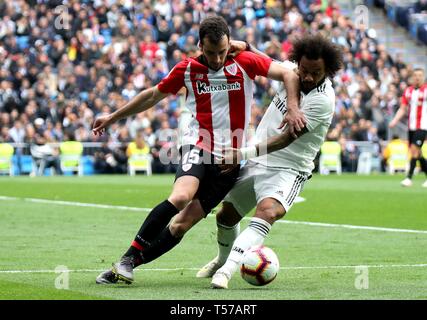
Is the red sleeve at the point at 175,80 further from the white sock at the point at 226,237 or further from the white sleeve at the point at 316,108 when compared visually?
the white sock at the point at 226,237

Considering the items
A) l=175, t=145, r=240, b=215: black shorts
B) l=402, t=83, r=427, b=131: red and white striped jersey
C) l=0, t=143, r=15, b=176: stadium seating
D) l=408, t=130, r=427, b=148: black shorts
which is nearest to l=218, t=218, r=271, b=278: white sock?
l=175, t=145, r=240, b=215: black shorts

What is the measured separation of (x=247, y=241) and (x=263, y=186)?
0.53 meters

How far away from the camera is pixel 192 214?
884cm

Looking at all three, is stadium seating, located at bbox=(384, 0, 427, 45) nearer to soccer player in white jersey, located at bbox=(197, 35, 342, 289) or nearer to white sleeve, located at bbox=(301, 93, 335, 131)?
soccer player in white jersey, located at bbox=(197, 35, 342, 289)

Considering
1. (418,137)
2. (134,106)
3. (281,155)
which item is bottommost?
(418,137)

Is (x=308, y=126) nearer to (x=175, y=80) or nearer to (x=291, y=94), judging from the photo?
(x=291, y=94)

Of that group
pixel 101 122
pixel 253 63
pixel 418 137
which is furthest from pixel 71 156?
pixel 253 63

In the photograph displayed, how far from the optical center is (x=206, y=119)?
895cm

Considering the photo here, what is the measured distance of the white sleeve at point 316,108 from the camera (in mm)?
8656

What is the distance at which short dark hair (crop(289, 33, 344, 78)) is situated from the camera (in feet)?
27.9

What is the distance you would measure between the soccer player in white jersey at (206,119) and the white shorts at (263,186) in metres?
0.11

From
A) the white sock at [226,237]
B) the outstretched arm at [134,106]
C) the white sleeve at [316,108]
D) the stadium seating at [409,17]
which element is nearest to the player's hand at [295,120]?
the white sleeve at [316,108]
